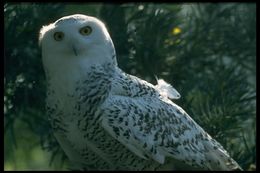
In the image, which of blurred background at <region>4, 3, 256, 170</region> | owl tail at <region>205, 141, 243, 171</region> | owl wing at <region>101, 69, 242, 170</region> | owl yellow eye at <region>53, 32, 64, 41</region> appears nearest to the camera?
owl wing at <region>101, 69, 242, 170</region>

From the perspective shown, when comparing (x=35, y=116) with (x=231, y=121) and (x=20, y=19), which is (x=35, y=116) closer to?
(x=20, y=19)

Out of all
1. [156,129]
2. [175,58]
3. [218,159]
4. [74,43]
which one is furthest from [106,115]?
[175,58]

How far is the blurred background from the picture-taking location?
5.20m

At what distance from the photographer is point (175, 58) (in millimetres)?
5809

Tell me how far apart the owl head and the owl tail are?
30.3 inches

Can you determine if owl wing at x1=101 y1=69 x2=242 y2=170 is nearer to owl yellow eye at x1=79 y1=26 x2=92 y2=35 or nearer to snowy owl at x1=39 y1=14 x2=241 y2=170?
snowy owl at x1=39 y1=14 x2=241 y2=170

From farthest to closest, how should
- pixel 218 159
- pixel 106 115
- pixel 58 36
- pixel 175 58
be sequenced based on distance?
pixel 175 58, pixel 218 159, pixel 58 36, pixel 106 115

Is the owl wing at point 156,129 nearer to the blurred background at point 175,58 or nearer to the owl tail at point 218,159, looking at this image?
the owl tail at point 218,159

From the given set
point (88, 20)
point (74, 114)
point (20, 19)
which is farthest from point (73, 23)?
point (20, 19)

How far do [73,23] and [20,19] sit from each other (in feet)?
3.33

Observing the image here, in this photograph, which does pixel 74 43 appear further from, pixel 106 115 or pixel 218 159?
pixel 218 159

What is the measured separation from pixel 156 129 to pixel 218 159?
40cm

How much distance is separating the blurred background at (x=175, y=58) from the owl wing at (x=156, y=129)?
0.89 feet

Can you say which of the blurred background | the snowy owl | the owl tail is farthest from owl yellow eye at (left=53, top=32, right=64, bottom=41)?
the owl tail
